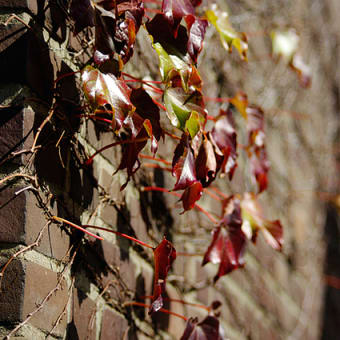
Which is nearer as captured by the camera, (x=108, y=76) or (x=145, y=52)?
(x=108, y=76)

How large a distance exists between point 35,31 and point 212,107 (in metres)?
0.96

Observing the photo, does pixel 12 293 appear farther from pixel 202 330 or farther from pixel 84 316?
pixel 202 330

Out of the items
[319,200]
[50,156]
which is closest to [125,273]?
[50,156]


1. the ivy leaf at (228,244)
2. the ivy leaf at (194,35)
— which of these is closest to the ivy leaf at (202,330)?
the ivy leaf at (228,244)

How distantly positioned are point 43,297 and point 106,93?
1.17 ft

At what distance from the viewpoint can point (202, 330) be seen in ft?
3.93

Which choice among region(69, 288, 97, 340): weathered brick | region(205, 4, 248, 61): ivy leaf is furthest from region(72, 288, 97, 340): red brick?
region(205, 4, 248, 61): ivy leaf

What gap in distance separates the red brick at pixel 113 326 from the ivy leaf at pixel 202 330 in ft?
0.44

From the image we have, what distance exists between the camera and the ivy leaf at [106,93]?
2.86 feet

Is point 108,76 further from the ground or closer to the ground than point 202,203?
further from the ground

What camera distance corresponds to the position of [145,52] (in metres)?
1.43

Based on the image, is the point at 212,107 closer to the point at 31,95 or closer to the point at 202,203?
the point at 202,203

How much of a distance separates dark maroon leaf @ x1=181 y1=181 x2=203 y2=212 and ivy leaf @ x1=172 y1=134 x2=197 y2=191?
0.03 meters

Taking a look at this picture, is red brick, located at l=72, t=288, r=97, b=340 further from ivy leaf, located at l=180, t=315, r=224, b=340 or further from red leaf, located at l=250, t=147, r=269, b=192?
red leaf, located at l=250, t=147, r=269, b=192
